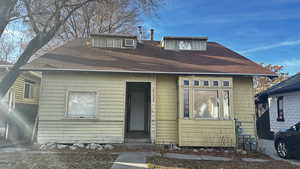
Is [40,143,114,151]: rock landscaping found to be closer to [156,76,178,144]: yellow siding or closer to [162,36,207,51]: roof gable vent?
[156,76,178,144]: yellow siding

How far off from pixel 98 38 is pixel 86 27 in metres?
8.23

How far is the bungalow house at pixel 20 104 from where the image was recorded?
920 cm

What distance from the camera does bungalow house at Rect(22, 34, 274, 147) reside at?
7910 millimetres

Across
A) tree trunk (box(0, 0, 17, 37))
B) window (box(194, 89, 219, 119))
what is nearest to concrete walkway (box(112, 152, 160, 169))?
window (box(194, 89, 219, 119))

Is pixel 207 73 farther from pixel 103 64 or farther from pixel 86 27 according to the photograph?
pixel 86 27

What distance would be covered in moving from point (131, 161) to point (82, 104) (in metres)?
3.59

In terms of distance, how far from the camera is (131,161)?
231 inches

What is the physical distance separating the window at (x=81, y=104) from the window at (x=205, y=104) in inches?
170

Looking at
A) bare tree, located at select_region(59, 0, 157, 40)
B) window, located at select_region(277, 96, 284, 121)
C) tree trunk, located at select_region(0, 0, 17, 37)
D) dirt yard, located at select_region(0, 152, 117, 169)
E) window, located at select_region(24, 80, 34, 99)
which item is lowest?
dirt yard, located at select_region(0, 152, 117, 169)

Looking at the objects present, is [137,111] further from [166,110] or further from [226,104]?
[226,104]

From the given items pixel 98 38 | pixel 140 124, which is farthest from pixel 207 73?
pixel 98 38

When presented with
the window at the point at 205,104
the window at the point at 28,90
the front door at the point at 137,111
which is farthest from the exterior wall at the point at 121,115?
the window at the point at 28,90

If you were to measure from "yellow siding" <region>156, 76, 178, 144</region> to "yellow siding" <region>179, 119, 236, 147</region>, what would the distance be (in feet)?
1.57

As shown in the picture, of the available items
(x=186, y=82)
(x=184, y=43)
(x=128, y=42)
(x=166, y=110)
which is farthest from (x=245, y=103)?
(x=128, y=42)
